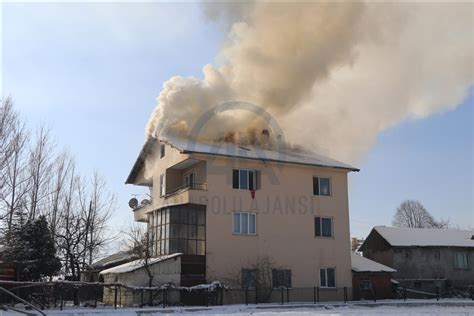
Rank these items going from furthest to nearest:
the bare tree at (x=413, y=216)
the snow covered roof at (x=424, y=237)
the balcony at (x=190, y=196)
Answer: the bare tree at (x=413, y=216) < the snow covered roof at (x=424, y=237) < the balcony at (x=190, y=196)

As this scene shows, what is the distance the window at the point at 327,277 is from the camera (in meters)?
33.2

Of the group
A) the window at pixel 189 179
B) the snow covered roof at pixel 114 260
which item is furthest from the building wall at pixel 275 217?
the snow covered roof at pixel 114 260

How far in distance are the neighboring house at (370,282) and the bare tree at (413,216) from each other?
53792 millimetres

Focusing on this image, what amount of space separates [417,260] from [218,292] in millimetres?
23341

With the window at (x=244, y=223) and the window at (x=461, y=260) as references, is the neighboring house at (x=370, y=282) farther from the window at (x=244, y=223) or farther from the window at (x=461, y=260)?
the window at (x=461, y=260)

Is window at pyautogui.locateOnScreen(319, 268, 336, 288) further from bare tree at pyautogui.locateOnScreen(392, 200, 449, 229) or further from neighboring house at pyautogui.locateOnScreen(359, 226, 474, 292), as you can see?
bare tree at pyautogui.locateOnScreen(392, 200, 449, 229)

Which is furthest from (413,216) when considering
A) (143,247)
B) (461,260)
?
(143,247)

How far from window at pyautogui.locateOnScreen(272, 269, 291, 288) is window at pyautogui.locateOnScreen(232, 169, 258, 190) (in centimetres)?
540

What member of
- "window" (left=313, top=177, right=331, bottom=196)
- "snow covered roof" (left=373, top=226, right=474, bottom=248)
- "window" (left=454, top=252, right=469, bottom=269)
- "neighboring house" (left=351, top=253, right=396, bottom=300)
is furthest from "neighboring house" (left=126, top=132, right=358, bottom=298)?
"window" (left=454, top=252, right=469, bottom=269)

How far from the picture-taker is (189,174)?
33625 mm

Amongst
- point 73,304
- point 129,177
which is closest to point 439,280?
point 129,177

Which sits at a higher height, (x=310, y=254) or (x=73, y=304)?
(x=310, y=254)

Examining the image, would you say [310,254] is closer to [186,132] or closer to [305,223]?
[305,223]

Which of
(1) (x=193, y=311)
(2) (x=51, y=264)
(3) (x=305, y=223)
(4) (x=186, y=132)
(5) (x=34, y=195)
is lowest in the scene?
(1) (x=193, y=311)
